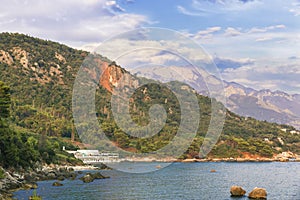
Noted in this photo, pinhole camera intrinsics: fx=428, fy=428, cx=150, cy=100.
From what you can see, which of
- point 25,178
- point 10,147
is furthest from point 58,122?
point 25,178

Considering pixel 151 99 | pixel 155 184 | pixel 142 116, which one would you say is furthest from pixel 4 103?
pixel 151 99

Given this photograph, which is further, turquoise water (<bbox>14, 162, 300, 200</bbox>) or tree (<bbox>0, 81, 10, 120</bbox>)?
tree (<bbox>0, 81, 10, 120</bbox>)

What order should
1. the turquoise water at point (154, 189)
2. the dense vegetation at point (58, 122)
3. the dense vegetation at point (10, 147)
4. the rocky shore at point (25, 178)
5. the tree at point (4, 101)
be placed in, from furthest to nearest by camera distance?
the dense vegetation at point (58, 122) → the tree at point (4, 101) → the dense vegetation at point (10, 147) → the turquoise water at point (154, 189) → the rocky shore at point (25, 178)

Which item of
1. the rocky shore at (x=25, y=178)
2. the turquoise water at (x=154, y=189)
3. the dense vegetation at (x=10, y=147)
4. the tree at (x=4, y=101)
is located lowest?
the turquoise water at (x=154, y=189)

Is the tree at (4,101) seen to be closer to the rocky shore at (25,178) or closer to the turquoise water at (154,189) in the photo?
the rocky shore at (25,178)

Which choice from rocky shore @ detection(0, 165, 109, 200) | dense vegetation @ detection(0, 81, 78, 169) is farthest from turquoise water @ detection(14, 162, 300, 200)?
dense vegetation @ detection(0, 81, 78, 169)

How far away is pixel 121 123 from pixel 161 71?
Answer: 41.1m

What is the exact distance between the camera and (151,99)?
172 m

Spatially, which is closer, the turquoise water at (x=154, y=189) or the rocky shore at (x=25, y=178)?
the rocky shore at (x=25, y=178)

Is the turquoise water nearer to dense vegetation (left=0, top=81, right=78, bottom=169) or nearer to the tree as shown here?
dense vegetation (left=0, top=81, right=78, bottom=169)

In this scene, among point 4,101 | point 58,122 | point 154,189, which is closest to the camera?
point 154,189

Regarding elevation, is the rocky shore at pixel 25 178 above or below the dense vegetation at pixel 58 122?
below

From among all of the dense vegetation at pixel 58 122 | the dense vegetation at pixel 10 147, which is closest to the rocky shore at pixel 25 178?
the dense vegetation at pixel 10 147

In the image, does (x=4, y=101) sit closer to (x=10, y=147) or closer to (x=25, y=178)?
(x=10, y=147)
